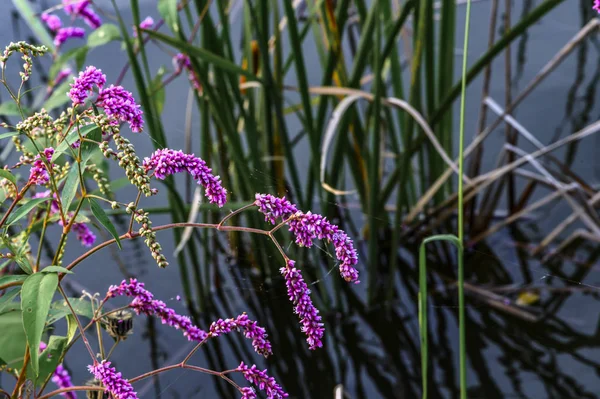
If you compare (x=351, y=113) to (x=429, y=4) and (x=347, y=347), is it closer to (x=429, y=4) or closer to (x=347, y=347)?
(x=429, y=4)

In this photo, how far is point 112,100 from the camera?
1.60 ft

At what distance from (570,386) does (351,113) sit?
674 millimetres

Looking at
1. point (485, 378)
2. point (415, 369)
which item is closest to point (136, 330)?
point (415, 369)

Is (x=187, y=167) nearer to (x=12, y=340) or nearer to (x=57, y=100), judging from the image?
(x=12, y=340)

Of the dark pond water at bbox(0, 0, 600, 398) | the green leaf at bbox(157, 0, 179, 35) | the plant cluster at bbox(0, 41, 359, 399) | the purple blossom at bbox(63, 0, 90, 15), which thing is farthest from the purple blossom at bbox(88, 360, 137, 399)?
the purple blossom at bbox(63, 0, 90, 15)

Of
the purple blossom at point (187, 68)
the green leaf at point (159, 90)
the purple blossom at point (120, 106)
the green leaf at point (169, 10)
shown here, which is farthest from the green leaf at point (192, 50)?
the purple blossom at point (120, 106)

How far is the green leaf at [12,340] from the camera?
583 mm

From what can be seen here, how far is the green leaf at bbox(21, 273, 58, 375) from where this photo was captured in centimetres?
46

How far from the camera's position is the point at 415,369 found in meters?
1.52

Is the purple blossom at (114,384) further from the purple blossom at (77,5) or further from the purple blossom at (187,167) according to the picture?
the purple blossom at (77,5)

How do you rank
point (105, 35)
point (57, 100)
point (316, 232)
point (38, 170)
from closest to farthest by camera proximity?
point (316, 232) < point (38, 170) < point (57, 100) < point (105, 35)

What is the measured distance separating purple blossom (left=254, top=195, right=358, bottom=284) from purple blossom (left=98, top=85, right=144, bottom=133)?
9 centimetres

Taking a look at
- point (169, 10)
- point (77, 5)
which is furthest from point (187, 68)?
point (77, 5)

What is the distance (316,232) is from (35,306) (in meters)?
0.18
